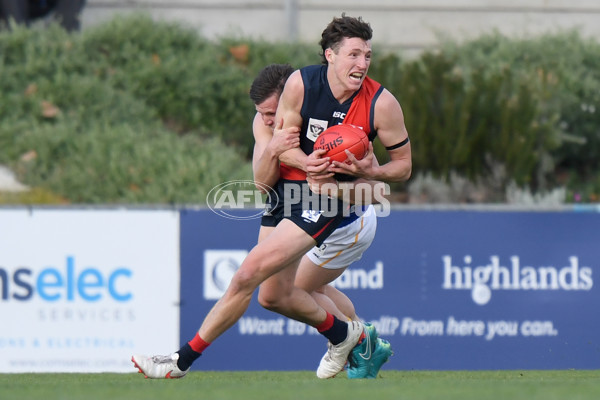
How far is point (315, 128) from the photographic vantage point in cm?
670

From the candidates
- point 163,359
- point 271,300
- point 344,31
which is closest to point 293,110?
point 344,31

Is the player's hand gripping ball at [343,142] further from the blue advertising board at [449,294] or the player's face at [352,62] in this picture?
the blue advertising board at [449,294]

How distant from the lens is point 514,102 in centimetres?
1335

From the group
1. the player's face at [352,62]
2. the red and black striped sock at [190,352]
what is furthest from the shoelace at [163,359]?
the player's face at [352,62]

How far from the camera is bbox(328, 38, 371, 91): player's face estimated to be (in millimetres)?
6523

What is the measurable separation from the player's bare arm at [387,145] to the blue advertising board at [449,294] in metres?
3.24

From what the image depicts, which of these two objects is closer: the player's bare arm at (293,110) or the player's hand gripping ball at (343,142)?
the player's hand gripping ball at (343,142)

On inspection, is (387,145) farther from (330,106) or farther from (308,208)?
(308,208)

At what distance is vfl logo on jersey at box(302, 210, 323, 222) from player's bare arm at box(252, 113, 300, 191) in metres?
0.36

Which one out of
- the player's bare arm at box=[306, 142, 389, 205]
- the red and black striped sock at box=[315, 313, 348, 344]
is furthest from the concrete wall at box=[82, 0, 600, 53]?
the player's bare arm at box=[306, 142, 389, 205]

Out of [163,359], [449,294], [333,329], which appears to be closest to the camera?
[163,359]

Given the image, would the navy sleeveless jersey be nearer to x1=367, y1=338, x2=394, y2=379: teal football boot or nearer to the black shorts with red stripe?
the black shorts with red stripe

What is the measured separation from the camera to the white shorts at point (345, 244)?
6992 mm

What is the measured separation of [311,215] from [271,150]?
47cm
